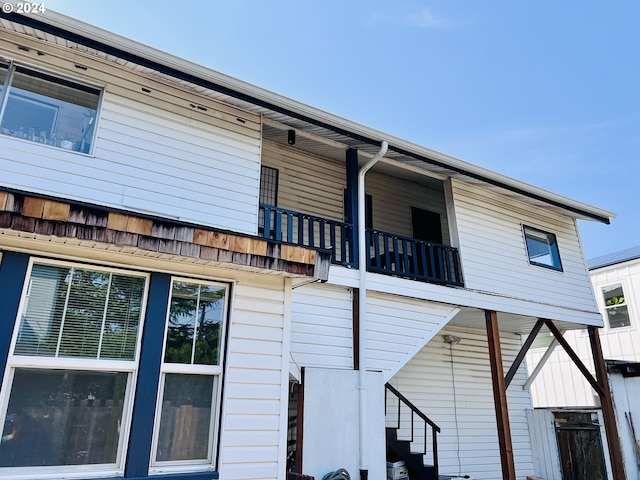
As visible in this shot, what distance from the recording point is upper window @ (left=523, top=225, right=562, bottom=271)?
9165 millimetres

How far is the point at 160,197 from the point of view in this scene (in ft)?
18.2

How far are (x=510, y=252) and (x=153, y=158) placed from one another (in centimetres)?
659

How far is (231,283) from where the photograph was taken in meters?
4.02

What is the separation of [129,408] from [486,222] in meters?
7.09

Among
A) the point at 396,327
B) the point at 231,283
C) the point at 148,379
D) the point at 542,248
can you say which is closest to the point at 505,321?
the point at 542,248

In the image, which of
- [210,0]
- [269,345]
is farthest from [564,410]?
[210,0]

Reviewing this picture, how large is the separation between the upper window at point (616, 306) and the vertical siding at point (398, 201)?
8156 mm

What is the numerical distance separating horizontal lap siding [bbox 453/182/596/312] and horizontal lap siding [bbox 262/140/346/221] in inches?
88.6

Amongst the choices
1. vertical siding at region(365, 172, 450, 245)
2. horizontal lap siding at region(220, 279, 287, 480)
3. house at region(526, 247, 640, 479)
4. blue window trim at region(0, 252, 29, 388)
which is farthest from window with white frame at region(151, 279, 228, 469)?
house at region(526, 247, 640, 479)

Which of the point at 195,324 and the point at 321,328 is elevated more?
the point at 321,328

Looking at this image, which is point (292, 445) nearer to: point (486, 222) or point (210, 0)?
point (486, 222)

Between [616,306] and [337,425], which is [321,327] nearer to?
[337,425]

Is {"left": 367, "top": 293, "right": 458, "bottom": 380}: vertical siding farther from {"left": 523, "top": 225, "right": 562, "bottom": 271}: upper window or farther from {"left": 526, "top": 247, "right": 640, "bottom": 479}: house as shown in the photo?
{"left": 526, "top": 247, "right": 640, "bottom": 479}: house

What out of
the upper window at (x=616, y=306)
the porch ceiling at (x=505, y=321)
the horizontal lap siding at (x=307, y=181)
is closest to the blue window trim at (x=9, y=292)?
the horizontal lap siding at (x=307, y=181)
